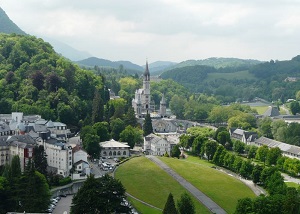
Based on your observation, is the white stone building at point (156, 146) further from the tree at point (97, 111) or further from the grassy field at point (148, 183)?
the grassy field at point (148, 183)

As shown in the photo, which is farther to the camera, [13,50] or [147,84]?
[147,84]

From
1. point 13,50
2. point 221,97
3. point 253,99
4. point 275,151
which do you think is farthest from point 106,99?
point 253,99

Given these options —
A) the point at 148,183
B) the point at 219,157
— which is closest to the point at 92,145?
the point at 148,183

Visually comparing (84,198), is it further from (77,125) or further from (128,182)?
(77,125)

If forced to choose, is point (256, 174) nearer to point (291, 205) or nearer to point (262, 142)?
point (291, 205)

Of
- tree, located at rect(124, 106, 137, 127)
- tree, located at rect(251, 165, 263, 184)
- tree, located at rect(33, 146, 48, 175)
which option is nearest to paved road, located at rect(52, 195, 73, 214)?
tree, located at rect(33, 146, 48, 175)

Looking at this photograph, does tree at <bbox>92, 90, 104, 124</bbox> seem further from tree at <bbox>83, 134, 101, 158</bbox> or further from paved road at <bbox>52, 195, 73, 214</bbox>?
paved road at <bbox>52, 195, 73, 214</bbox>

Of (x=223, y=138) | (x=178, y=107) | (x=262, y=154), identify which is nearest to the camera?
(x=262, y=154)
